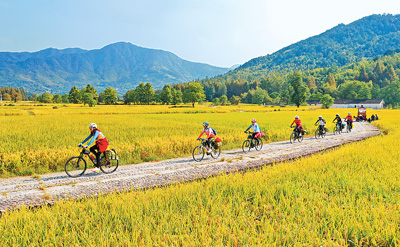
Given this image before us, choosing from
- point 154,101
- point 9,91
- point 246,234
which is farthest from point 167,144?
point 9,91

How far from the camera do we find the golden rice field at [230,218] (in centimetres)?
386

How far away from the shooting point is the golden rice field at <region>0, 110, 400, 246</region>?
3.86 m

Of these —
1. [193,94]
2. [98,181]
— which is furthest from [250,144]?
[193,94]

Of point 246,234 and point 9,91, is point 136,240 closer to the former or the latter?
point 246,234

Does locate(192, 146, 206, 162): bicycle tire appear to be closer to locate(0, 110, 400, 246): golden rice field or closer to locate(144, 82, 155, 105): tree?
locate(0, 110, 400, 246): golden rice field

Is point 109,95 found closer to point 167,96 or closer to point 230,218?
point 167,96

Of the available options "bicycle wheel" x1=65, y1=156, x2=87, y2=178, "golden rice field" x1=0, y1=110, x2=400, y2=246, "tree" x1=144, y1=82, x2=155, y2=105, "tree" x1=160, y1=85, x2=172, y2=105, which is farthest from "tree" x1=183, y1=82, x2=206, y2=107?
"golden rice field" x1=0, y1=110, x2=400, y2=246

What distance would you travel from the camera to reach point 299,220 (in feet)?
14.4

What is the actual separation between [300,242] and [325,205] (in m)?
1.73

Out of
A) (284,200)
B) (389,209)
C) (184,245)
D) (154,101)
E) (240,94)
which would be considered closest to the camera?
(184,245)

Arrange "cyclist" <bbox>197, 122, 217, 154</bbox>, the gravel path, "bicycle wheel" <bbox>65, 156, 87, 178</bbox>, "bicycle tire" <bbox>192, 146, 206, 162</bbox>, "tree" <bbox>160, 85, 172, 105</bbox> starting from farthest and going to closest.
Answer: "tree" <bbox>160, 85, 172, 105</bbox>
"cyclist" <bbox>197, 122, 217, 154</bbox>
"bicycle tire" <bbox>192, 146, 206, 162</bbox>
"bicycle wheel" <bbox>65, 156, 87, 178</bbox>
the gravel path

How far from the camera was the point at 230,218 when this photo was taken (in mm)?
4535

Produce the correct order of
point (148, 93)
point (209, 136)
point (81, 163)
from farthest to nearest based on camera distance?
point (148, 93) < point (209, 136) < point (81, 163)

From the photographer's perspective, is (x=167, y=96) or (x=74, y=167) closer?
(x=74, y=167)
